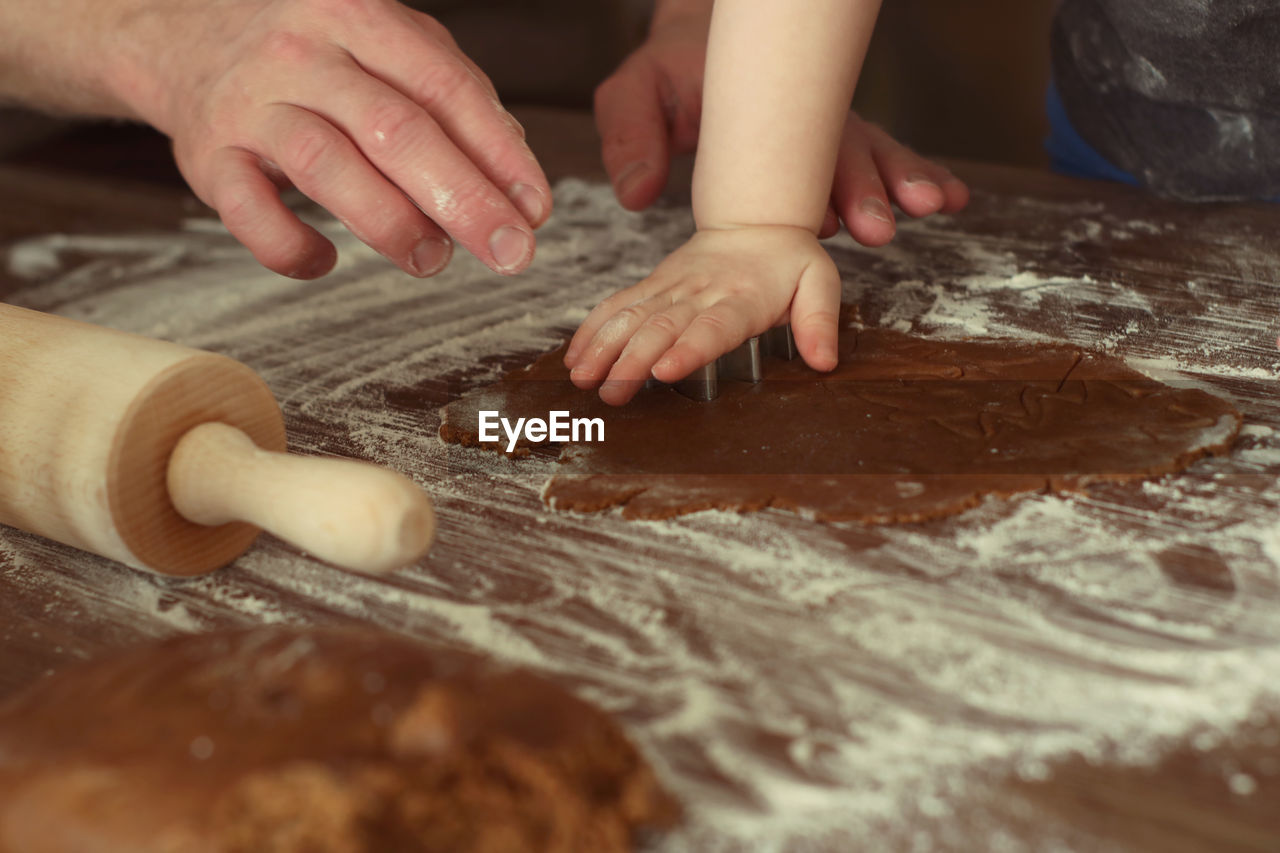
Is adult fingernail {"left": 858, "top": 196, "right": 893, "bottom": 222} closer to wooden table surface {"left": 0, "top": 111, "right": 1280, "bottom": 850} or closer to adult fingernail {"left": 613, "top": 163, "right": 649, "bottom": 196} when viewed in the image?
wooden table surface {"left": 0, "top": 111, "right": 1280, "bottom": 850}

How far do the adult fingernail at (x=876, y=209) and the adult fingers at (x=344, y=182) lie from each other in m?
0.45

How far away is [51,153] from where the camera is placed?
1.83 meters

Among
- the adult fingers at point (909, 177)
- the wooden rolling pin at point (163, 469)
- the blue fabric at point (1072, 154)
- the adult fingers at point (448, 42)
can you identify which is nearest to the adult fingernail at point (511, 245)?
the adult fingers at point (448, 42)

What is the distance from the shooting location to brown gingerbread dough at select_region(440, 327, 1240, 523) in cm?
71

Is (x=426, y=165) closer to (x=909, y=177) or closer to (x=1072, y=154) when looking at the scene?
(x=909, y=177)

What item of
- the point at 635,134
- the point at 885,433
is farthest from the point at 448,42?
the point at 885,433

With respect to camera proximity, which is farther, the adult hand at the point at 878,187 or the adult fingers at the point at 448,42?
the adult hand at the point at 878,187

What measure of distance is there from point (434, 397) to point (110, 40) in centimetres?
55

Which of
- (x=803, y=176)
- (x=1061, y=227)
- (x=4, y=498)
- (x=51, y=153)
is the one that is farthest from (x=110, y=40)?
(x=1061, y=227)

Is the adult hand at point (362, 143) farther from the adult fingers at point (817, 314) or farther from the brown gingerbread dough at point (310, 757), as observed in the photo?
the brown gingerbread dough at point (310, 757)

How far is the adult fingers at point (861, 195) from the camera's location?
1060mm

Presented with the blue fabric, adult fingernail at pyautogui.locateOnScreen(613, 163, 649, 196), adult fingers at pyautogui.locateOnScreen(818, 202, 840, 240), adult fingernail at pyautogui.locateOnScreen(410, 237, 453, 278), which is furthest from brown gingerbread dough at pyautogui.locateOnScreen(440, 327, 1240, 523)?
the blue fabric

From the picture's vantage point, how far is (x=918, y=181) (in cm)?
112

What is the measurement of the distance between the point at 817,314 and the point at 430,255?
0.34m
